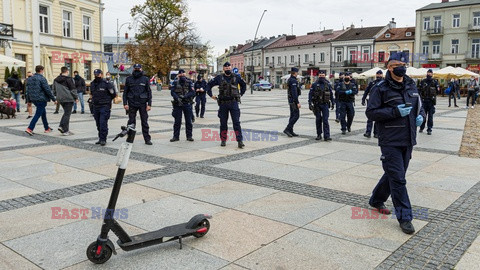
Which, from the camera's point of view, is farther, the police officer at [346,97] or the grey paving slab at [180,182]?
the police officer at [346,97]

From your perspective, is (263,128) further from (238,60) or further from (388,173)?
(238,60)

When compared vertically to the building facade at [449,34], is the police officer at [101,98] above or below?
below

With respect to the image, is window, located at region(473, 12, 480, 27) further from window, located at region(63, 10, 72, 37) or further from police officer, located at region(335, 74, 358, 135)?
police officer, located at region(335, 74, 358, 135)

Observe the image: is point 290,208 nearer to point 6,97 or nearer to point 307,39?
point 6,97

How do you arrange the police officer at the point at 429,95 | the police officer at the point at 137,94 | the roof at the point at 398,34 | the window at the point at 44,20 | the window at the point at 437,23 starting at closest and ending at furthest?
1. the police officer at the point at 137,94
2. the police officer at the point at 429,95
3. the window at the point at 44,20
4. the window at the point at 437,23
5. the roof at the point at 398,34

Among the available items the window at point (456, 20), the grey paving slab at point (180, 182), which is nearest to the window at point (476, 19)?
the window at point (456, 20)

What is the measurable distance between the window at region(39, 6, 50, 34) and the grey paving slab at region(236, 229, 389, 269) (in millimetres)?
33133

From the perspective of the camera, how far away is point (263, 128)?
1358cm

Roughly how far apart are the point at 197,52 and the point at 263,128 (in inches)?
1389

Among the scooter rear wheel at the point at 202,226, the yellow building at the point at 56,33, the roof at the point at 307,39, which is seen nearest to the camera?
the scooter rear wheel at the point at 202,226

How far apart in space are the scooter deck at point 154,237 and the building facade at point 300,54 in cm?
6735

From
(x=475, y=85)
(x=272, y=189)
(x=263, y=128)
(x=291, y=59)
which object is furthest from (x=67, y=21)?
(x=291, y=59)

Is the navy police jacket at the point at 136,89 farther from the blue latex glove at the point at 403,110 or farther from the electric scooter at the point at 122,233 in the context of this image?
the blue latex glove at the point at 403,110

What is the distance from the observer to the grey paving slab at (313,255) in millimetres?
3752
